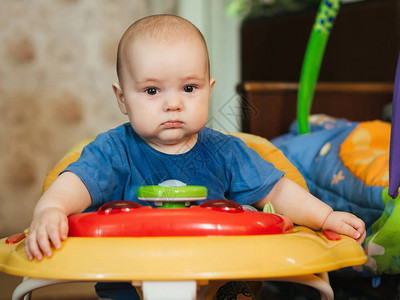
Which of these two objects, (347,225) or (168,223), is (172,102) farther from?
(347,225)

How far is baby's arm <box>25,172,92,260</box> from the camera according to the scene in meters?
0.57

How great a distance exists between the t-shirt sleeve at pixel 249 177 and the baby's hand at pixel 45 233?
1.04 feet

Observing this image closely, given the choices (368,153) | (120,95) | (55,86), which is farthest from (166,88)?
(55,86)

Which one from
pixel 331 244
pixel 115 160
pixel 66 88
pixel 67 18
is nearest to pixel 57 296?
pixel 115 160

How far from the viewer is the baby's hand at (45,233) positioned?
566 millimetres

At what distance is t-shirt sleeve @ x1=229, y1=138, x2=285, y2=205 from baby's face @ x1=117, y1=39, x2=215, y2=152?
12cm

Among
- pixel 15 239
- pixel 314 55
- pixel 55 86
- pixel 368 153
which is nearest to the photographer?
pixel 15 239

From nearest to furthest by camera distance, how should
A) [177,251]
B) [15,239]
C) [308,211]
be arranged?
1. [177,251]
2. [15,239]
3. [308,211]

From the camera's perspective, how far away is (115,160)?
0.78 meters

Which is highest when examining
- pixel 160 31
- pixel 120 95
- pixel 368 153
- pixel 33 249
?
pixel 160 31

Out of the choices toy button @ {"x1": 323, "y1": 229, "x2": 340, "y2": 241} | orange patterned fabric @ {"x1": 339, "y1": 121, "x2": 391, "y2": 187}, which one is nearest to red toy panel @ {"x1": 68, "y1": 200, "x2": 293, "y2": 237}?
toy button @ {"x1": 323, "y1": 229, "x2": 340, "y2": 241}

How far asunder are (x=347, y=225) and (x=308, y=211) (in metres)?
0.07

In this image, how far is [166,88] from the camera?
0.72 m

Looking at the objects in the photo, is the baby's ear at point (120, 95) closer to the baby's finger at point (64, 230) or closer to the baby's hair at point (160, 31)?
the baby's hair at point (160, 31)
